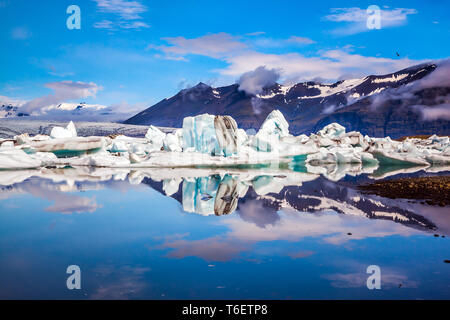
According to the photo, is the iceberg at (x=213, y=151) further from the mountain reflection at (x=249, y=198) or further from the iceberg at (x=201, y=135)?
the mountain reflection at (x=249, y=198)

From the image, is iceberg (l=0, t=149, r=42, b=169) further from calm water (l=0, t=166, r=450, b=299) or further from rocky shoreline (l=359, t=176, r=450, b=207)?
rocky shoreline (l=359, t=176, r=450, b=207)

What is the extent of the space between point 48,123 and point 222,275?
163 feet

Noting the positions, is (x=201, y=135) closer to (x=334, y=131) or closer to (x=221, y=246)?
(x=334, y=131)

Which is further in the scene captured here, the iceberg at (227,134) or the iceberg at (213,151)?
the iceberg at (227,134)

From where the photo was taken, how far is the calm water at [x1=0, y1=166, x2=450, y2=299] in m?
3.01

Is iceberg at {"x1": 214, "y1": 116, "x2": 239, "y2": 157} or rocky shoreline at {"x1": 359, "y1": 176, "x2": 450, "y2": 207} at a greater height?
iceberg at {"x1": 214, "y1": 116, "x2": 239, "y2": 157}

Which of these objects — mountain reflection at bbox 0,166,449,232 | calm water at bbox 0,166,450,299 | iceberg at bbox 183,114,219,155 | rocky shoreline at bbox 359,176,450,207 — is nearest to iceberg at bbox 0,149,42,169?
mountain reflection at bbox 0,166,449,232

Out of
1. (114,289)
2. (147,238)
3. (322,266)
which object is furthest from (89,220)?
(322,266)

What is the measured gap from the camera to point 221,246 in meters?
4.21

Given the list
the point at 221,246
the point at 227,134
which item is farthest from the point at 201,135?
the point at 221,246

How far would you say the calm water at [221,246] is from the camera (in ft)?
9.86

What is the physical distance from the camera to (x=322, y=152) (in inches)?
748

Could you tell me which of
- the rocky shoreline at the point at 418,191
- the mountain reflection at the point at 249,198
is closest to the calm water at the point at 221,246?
the mountain reflection at the point at 249,198
